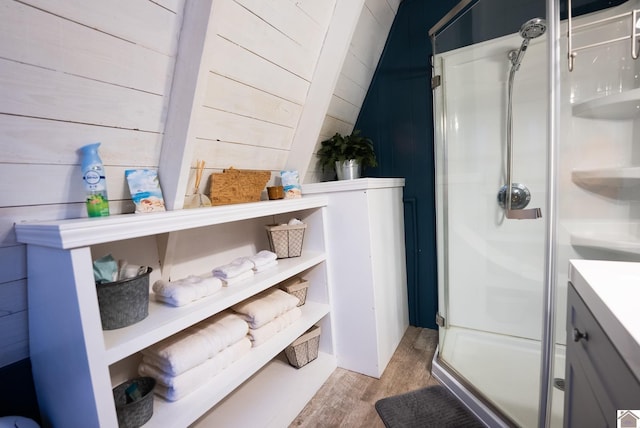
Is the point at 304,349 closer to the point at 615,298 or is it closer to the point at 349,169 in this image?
the point at 349,169

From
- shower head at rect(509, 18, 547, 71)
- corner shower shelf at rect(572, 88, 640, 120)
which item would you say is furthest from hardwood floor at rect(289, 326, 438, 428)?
shower head at rect(509, 18, 547, 71)

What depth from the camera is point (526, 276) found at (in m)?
1.44

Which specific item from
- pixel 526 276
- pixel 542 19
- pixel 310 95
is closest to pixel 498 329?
pixel 526 276

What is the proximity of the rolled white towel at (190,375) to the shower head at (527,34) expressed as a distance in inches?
68.5

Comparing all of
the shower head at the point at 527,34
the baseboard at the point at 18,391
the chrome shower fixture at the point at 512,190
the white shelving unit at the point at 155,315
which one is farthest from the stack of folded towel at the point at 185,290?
the shower head at the point at 527,34

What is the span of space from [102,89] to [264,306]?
3.07 feet

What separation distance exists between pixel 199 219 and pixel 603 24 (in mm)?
1897

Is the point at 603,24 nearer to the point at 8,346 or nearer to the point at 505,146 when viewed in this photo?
the point at 505,146

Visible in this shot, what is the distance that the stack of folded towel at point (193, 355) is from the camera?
0.91 meters

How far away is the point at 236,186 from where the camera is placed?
1217 mm

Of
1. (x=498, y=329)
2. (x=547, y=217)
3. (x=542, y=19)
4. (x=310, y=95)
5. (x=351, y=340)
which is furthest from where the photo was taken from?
(x=498, y=329)

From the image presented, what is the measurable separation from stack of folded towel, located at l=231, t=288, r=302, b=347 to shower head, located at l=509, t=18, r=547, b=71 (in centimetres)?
156

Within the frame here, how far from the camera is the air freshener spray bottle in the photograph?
0.79 m

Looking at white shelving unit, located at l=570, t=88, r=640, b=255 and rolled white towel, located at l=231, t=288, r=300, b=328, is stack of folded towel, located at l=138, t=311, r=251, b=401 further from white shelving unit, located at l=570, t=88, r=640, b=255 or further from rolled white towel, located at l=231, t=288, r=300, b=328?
white shelving unit, located at l=570, t=88, r=640, b=255
